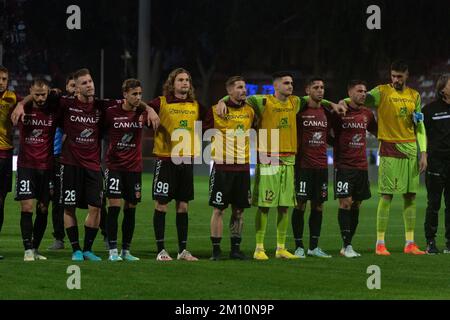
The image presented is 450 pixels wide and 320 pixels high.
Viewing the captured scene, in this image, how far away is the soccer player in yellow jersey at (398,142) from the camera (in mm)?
17016

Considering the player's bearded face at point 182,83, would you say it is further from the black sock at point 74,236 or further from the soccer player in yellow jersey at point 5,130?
the black sock at point 74,236

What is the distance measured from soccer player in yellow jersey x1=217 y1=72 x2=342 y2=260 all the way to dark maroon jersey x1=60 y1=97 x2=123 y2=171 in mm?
2126

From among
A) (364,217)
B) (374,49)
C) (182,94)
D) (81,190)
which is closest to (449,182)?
(182,94)

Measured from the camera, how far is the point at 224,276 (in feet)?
44.4

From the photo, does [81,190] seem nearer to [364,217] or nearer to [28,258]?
[28,258]

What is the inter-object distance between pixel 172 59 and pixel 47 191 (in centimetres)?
5823

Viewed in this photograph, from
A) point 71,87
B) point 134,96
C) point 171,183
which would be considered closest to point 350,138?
point 171,183

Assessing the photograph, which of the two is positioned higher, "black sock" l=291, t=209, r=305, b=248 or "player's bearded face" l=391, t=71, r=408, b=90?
"player's bearded face" l=391, t=71, r=408, b=90

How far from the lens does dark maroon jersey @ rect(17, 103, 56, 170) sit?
1527cm

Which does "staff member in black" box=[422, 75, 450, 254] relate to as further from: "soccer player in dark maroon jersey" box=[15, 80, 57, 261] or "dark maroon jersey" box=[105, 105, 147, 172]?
"soccer player in dark maroon jersey" box=[15, 80, 57, 261]

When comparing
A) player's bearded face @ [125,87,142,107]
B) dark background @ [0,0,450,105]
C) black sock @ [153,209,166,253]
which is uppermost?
dark background @ [0,0,450,105]

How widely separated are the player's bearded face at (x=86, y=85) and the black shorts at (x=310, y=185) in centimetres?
318

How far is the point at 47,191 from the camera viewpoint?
15492 millimetres

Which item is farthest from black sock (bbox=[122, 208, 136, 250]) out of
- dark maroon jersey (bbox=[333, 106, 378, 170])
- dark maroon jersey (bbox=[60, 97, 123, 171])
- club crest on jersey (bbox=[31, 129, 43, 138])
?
dark maroon jersey (bbox=[333, 106, 378, 170])
